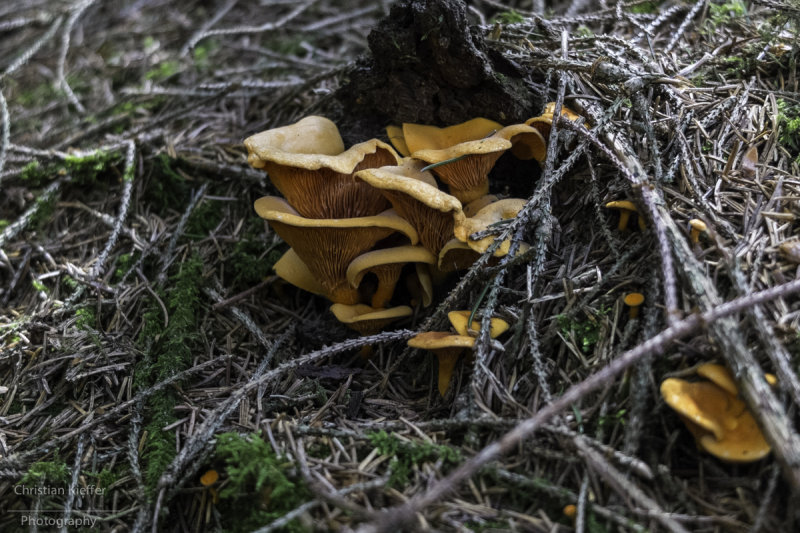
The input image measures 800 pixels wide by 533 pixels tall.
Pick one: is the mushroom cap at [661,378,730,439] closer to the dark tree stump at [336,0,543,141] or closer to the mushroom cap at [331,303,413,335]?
the mushroom cap at [331,303,413,335]

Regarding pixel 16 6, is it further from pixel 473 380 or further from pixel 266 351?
pixel 473 380

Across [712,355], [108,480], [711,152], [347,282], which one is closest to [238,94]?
[347,282]

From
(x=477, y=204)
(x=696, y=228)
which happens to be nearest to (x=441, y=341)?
(x=477, y=204)

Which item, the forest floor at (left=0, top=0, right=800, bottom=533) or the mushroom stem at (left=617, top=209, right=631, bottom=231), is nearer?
the forest floor at (left=0, top=0, right=800, bottom=533)

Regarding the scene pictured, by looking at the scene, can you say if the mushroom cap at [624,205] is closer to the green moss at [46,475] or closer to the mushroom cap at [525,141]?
the mushroom cap at [525,141]

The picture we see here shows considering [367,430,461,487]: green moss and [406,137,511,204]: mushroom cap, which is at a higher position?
[406,137,511,204]: mushroom cap

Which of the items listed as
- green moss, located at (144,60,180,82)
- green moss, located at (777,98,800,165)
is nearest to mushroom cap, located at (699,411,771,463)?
green moss, located at (777,98,800,165)

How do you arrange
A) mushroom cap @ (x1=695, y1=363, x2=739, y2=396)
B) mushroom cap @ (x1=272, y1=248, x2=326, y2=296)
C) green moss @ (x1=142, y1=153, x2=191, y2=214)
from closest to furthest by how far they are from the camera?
mushroom cap @ (x1=695, y1=363, x2=739, y2=396) → mushroom cap @ (x1=272, y1=248, x2=326, y2=296) → green moss @ (x1=142, y1=153, x2=191, y2=214)

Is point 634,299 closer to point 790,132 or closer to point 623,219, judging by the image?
point 623,219
